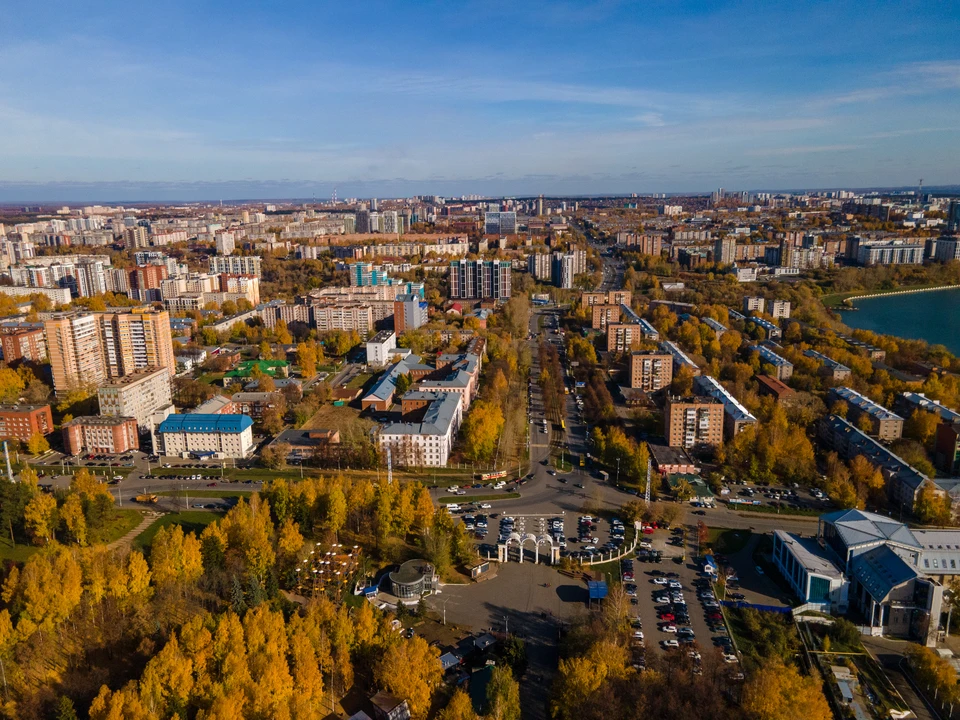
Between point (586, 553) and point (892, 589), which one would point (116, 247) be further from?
point (892, 589)

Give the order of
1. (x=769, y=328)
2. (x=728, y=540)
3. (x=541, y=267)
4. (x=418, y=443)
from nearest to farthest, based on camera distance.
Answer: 1. (x=728, y=540)
2. (x=418, y=443)
3. (x=769, y=328)
4. (x=541, y=267)

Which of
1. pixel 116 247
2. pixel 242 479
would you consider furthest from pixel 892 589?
pixel 116 247

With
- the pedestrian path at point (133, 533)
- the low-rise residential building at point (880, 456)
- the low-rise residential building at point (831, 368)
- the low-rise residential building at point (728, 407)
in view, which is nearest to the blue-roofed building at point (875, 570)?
the low-rise residential building at point (880, 456)

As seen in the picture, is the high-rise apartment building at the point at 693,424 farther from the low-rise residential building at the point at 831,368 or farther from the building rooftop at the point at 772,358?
the building rooftop at the point at 772,358

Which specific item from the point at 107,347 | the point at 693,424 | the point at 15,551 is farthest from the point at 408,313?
the point at 15,551

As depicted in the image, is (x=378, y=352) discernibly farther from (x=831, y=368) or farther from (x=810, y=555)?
(x=810, y=555)
